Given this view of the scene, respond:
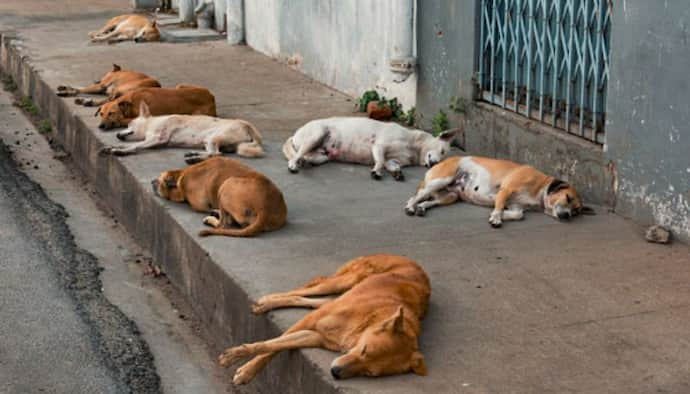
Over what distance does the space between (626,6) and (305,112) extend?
447 centimetres

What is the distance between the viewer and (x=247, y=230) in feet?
23.8

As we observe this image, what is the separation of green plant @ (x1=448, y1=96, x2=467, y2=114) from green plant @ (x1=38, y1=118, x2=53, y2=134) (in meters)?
4.63

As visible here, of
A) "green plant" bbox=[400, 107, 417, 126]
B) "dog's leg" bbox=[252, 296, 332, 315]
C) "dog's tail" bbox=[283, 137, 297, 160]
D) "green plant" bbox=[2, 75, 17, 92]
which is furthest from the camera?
"green plant" bbox=[2, 75, 17, 92]

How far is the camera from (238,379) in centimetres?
543

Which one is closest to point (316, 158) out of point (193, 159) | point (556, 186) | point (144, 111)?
point (193, 159)

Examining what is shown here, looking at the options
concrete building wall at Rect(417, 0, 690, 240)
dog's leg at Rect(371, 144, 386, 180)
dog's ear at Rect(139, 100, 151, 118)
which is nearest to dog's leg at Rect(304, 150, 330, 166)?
dog's leg at Rect(371, 144, 386, 180)

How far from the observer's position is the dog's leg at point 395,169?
885 centimetres

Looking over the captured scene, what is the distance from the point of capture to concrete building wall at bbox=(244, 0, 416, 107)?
35.9ft

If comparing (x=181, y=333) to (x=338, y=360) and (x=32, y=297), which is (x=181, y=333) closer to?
(x=32, y=297)

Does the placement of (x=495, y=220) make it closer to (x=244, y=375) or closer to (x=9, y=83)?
(x=244, y=375)

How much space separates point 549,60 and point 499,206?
5.20ft

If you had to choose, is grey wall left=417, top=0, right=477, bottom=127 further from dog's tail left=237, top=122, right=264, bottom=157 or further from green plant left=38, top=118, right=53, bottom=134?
green plant left=38, top=118, right=53, bottom=134

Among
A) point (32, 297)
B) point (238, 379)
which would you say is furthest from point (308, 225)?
point (238, 379)

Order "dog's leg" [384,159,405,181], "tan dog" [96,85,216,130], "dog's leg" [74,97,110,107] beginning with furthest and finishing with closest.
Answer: "dog's leg" [74,97,110,107] → "tan dog" [96,85,216,130] → "dog's leg" [384,159,405,181]
